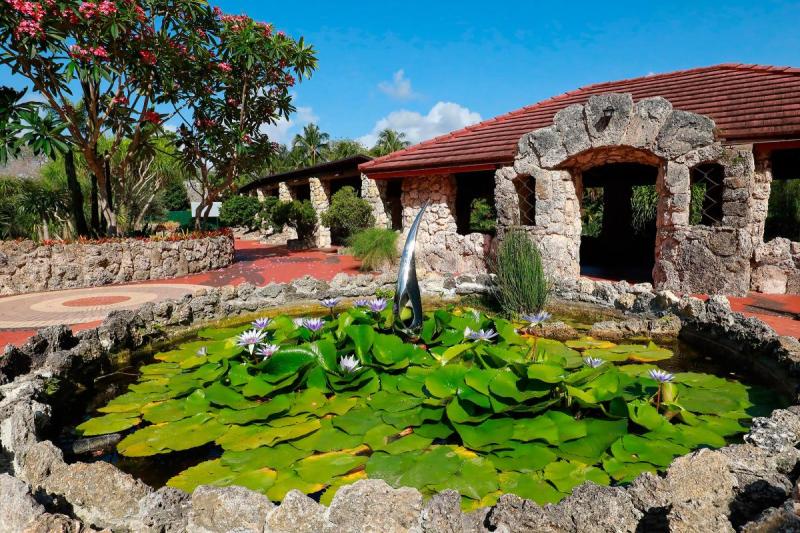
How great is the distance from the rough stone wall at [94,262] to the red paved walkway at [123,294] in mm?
451

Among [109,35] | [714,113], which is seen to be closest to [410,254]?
[714,113]

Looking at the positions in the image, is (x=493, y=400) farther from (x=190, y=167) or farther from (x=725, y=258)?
(x=190, y=167)

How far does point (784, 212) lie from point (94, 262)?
54.5 ft

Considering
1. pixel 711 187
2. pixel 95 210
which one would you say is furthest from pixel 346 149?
pixel 711 187

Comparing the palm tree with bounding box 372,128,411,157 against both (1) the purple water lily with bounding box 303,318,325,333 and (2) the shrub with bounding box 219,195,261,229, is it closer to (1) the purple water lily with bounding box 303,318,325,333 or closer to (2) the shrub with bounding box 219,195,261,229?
(2) the shrub with bounding box 219,195,261,229

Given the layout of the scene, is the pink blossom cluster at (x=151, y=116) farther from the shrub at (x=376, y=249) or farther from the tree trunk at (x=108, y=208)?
the shrub at (x=376, y=249)

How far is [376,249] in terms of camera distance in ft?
33.5

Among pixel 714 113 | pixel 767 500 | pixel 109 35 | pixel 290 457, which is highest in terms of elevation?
pixel 109 35

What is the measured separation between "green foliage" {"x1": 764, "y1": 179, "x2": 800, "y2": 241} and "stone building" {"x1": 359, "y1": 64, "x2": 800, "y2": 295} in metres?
2.88

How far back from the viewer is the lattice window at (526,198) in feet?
28.3

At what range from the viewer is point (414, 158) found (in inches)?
409

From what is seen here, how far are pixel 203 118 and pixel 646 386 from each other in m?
12.0

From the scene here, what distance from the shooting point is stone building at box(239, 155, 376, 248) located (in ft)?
49.3

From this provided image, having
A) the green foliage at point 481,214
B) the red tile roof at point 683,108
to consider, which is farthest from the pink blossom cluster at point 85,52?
the green foliage at point 481,214
